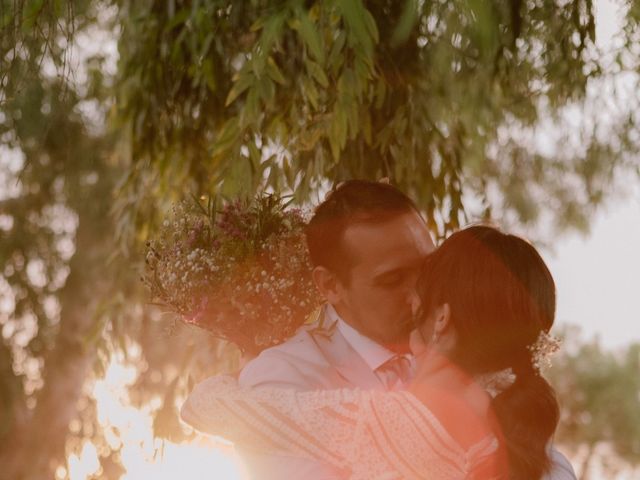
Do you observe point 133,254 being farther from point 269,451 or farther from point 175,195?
point 269,451

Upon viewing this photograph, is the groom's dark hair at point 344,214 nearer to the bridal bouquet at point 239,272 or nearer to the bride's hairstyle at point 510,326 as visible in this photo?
the bridal bouquet at point 239,272

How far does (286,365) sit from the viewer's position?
2.63 metres

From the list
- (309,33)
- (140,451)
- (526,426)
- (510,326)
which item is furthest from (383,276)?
(140,451)

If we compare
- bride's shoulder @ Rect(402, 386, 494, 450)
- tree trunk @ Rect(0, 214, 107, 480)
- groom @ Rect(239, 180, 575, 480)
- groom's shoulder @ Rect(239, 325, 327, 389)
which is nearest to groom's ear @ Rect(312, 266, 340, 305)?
groom @ Rect(239, 180, 575, 480)

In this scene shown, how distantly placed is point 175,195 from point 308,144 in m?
1.15

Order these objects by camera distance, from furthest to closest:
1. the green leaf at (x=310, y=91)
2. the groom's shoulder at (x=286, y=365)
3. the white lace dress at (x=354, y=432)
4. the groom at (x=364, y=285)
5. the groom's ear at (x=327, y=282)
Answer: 1. the green leaf at (x=310, y=91)
2. the groom's ear at (x=327, y=282)
3. the groom at (x=364, y=285)
4. the groom's shoulder at (x=286, y=365)
5. the white lace dress at (x=354, y=432)

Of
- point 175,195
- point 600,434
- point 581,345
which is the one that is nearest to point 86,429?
point 175,195

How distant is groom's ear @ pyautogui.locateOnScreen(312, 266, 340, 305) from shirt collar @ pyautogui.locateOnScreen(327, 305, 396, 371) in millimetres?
80

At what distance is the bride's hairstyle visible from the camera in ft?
7.88

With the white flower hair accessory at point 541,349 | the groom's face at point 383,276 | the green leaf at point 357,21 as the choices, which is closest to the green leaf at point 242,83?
the green leaf at point 357,21

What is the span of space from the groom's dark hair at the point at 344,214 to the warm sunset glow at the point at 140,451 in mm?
527

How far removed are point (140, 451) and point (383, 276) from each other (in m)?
2.95

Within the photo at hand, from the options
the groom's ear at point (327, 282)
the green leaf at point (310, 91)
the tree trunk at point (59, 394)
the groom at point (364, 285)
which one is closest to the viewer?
the groom at point (364, 285)

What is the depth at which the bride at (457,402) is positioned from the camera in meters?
2.36
